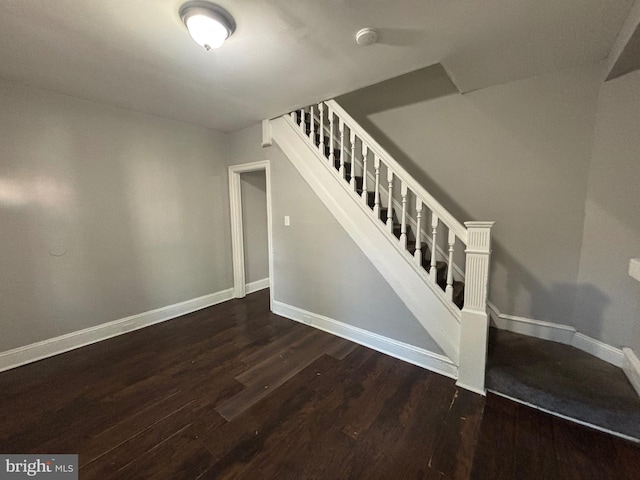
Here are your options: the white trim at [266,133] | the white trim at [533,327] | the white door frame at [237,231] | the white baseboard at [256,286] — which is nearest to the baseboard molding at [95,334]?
the white door frame at [237,231]

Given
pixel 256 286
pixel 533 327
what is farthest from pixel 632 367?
pixel 256 286

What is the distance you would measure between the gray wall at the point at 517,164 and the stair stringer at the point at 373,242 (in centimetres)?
89

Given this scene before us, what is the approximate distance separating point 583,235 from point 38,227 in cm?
477

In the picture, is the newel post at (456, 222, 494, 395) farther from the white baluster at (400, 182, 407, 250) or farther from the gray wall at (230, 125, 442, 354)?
the white baluster at (400, 182, 407, 250)

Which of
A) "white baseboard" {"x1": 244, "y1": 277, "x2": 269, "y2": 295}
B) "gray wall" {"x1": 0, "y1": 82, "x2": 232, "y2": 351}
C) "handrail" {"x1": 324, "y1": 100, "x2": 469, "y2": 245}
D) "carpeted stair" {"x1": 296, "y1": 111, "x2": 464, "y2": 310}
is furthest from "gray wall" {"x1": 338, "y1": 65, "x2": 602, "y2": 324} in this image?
"white baseboard" {"x1": 244, "y1": 277, "x2": 269, "y2": 295}

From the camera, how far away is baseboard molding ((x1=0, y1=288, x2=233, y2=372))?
2197mm

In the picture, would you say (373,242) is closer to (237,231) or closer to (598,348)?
(598,348)

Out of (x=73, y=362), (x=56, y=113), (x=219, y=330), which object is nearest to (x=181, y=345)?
(x=219, y=330)

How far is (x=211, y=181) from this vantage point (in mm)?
3512

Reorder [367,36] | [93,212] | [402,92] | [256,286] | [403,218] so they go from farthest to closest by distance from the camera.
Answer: [256,286]
[402,92]
[93,212]
[403,218]
[367,36]

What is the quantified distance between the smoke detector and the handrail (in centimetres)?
77

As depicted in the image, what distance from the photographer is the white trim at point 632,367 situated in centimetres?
163

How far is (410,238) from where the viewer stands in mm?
2762

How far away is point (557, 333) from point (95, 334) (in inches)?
177
